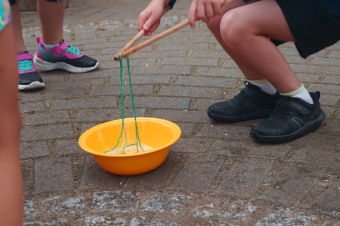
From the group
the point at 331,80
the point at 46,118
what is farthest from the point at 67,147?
the point at 331,80

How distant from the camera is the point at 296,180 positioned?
2.00 m

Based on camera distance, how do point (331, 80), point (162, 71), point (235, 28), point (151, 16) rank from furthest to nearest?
1. point (162, 71)
2. point (331, 80)
3. point (235, 28)
4. point (151, 16)

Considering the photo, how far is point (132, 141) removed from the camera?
2.38 metres

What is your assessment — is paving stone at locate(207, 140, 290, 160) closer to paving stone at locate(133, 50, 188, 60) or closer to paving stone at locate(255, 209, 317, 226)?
paving stone at locate(255, 209, 317, 226)

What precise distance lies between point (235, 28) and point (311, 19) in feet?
1.05

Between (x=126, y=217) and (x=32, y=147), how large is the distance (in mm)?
777

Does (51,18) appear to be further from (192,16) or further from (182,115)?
(192,16)

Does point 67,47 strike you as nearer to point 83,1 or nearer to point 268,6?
point 268,6

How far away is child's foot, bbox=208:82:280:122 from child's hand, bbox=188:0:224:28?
23.4 inches

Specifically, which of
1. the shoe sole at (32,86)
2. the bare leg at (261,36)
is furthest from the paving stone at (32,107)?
the bare leg at (261,36)

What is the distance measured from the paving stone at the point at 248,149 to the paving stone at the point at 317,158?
0.22 feet

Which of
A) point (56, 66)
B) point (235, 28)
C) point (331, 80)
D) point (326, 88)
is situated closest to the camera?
point (235, 28)

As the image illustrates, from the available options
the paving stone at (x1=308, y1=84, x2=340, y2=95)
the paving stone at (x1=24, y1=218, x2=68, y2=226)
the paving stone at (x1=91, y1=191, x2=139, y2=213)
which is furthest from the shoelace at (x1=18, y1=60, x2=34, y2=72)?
the paving stone at (x1=308, y1=84, x2=340, y2=95)

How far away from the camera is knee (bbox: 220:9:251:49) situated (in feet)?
7.34
